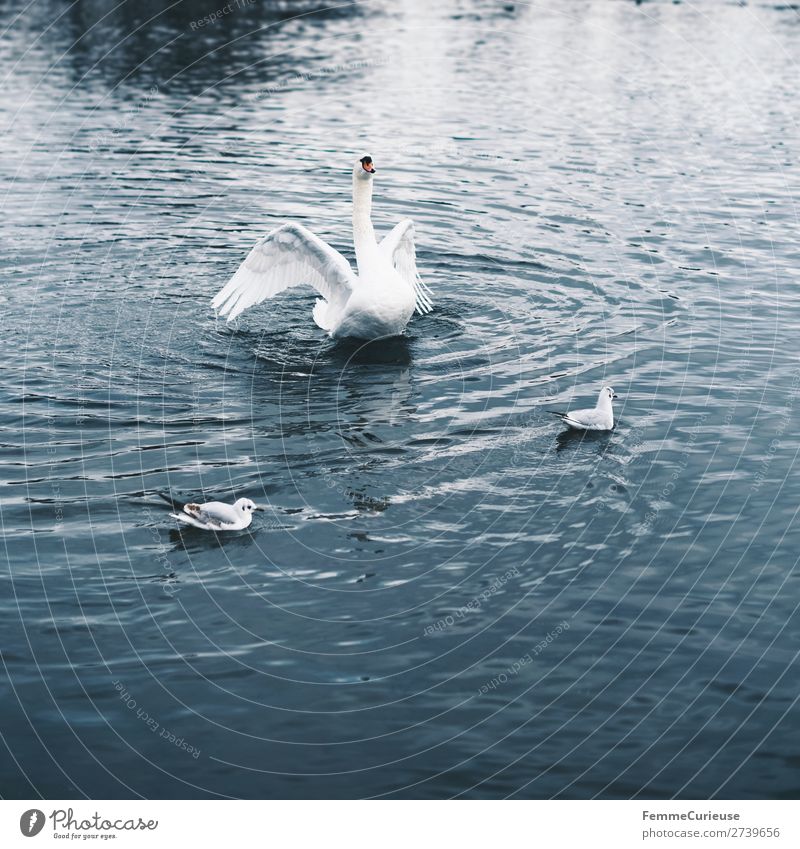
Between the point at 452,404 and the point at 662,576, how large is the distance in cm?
612

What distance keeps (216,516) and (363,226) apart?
9.14 m

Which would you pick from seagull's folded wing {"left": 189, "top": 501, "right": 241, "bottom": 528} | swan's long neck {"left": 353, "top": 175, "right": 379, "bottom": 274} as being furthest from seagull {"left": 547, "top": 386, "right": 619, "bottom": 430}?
swan's long neck {"left": 353, "top": 175, "right": 379, "bottom": 274}

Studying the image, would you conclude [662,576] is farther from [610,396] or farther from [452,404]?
[452,404]

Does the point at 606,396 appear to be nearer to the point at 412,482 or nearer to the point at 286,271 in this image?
the point at 412,482

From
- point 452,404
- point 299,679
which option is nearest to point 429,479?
point 452,404

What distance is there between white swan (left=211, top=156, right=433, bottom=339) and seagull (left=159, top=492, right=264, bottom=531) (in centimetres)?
740

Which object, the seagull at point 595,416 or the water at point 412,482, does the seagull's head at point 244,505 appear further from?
the seagull at point 595,416

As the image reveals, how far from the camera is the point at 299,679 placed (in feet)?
42.7

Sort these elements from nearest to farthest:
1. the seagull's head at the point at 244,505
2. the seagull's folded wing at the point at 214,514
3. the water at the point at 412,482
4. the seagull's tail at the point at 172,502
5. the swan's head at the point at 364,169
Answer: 1. the water at the point at 412,482
2. the seagull's folded wing at the point at 214,514
3. the seagull's head at the point at 244,505
4. the seagull's tail at the point at 172,502
5. the swan's head at the point at 364,169

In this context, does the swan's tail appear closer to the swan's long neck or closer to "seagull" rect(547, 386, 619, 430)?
the swan's long neck

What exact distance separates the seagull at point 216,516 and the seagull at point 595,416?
5.55 metres

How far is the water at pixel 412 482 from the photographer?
12188 mm

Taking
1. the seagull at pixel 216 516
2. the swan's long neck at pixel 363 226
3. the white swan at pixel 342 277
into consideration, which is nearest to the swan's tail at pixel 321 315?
the white swan at pixel 342 277

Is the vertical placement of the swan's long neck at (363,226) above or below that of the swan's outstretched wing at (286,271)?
above
